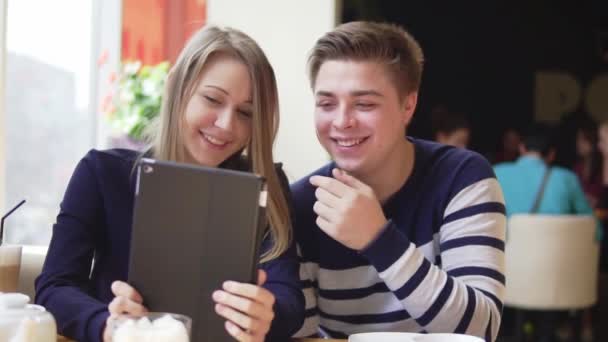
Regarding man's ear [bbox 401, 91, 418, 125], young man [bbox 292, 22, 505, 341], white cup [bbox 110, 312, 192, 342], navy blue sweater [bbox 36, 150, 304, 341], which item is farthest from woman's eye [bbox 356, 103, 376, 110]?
white cup [bbox 110, 312, 192, 342]

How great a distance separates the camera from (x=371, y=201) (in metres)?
1.46

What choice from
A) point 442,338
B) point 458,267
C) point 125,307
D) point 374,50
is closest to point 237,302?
point 125,307

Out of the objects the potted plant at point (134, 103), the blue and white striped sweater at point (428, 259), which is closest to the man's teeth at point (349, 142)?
the blue and white striped sweater at point (428, 259)

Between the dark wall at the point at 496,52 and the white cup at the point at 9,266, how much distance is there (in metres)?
5.54

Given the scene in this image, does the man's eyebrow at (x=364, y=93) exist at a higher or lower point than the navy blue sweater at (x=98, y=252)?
higher

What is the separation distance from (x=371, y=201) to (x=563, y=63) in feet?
20.9

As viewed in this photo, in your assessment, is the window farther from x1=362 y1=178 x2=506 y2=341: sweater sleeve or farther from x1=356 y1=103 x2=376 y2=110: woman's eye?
x1=362 y1=178 x2=506 y2=341: sweater sleeve

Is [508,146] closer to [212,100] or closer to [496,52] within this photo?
[496,52]

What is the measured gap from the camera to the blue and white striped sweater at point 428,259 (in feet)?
4.85

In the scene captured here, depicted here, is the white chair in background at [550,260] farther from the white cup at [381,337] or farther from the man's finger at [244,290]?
the man's finger at [244,290]

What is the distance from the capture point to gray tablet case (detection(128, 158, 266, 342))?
44.1 inches

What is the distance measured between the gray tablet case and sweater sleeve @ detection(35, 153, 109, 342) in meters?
0.18

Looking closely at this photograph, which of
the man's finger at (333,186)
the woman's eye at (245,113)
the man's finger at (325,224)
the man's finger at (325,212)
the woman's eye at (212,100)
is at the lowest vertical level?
the man's finger at (325,224)

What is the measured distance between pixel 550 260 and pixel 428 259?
2.65 m
